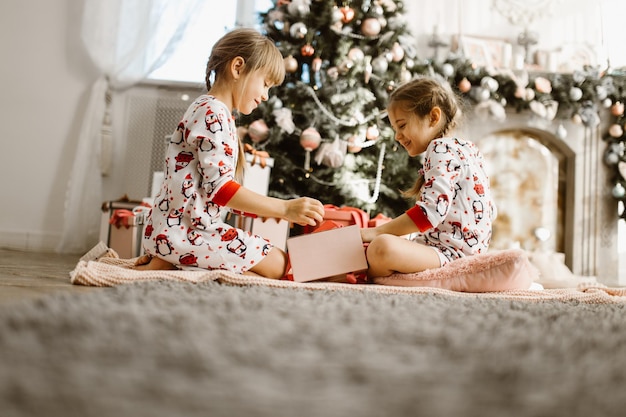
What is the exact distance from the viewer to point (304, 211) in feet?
3.89

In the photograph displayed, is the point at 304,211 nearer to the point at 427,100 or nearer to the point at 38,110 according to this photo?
the point at 427,100

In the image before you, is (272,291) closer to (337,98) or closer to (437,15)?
(337,98)

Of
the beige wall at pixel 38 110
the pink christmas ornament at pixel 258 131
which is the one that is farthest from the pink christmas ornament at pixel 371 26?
the beige wall at pixel 38 110

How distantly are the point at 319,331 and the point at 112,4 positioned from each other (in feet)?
9.28

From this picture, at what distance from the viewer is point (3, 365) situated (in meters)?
0.37

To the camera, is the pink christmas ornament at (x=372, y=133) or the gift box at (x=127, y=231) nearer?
the gift box at (x=127, y=231)

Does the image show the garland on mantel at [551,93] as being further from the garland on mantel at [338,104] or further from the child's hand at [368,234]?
the child's hand at [368,234]

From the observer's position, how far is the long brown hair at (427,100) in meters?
1.44

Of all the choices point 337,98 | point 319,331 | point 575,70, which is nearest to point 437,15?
point 575,70

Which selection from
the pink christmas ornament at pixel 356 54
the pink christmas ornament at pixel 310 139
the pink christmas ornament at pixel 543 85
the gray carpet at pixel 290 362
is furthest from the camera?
the pink christmas ornament at pixel 543 85

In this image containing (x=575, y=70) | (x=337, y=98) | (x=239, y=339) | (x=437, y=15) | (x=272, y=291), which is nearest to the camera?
(x=239, y=339)

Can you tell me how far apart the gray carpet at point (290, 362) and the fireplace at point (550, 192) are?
94.9 inches

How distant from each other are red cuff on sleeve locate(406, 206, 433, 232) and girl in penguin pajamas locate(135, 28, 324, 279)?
24 cm

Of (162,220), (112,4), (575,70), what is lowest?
(162,220)
